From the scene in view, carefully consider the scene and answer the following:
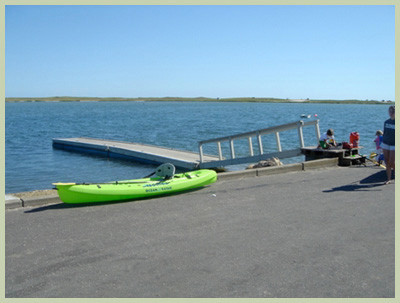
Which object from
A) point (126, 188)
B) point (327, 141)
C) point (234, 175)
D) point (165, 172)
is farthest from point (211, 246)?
point (327, 141)

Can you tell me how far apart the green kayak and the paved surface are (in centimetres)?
20

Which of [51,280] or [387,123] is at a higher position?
[387,123]

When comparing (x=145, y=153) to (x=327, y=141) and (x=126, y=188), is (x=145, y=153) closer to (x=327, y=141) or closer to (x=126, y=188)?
(x=327, y=141)

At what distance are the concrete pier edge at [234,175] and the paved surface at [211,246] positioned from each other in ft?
0.84

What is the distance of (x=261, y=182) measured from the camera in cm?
1031

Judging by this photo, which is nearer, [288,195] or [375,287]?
[375,287]

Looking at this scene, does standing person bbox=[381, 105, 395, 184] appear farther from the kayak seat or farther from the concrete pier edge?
the kayak seat

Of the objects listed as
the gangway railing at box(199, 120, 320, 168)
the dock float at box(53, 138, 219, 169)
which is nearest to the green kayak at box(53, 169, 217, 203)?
the gangway railing at box(199, 120, 320, 168)

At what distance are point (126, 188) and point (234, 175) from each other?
10.5 feet

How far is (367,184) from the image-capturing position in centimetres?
987

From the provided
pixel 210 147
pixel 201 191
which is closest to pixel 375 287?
pixel 201 191

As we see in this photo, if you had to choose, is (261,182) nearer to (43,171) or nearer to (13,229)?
(13,229)

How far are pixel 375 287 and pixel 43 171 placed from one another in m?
20.5

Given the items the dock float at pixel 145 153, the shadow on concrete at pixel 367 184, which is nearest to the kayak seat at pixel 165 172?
the shadow on concrete at pixel 367 184
